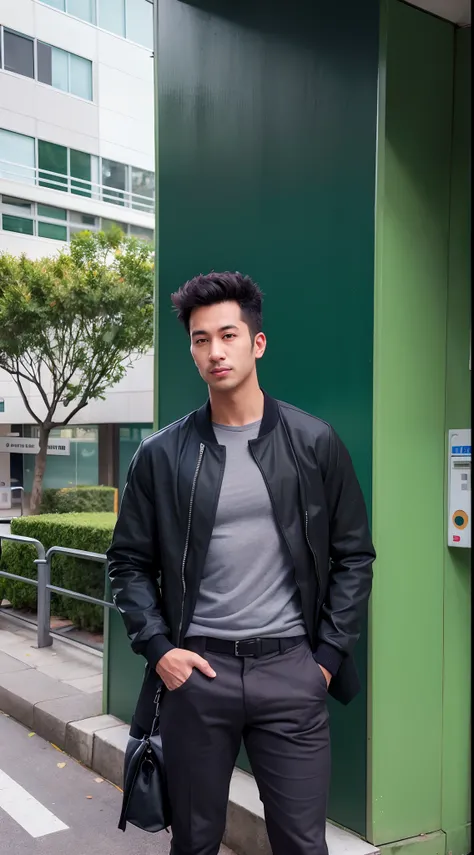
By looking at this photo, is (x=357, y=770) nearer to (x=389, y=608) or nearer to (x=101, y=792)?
(x=389, y=608)

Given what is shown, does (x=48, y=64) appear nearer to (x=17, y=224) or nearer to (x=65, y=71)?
(x=65, y=71)

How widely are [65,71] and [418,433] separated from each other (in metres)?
22.9

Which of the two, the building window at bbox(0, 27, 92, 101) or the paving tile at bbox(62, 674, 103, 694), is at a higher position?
the building window at bbox(0, 27, 92, 101)

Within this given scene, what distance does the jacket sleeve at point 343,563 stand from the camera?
233 cm

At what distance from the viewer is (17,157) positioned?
22.0 meters

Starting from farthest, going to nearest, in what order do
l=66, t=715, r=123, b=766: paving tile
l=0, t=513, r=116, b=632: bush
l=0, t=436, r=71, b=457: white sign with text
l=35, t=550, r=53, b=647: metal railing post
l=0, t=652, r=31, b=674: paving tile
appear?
1. l=0, t=436, r=71, b=457: white sign with text
2. l=0, t=513, r=116, b=632: bush
3. l=35, t=550, r=53, b=647: metal railing post
4. l=0, t=652, r=31, b=674: paving tile
5. l=66, t=715, r=123, b=766: paving tile

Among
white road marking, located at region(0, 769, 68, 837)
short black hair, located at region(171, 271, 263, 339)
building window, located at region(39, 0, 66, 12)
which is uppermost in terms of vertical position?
building window, located at region(39, 0, 66, 12)

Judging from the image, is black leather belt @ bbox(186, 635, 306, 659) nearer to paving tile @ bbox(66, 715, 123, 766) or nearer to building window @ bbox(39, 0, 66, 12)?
paving tile @ bbox(66, 715, 123, 766)

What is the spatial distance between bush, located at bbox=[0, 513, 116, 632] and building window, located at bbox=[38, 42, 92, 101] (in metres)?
17.7

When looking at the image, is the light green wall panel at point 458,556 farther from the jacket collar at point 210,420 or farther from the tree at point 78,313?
the tree at point 78,313

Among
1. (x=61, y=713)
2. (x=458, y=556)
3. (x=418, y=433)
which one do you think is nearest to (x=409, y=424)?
(x=418, y=433)

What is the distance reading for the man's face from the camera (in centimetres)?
231

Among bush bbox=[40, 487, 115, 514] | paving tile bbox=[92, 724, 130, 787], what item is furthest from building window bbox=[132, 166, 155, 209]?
paving tile bbox=[92, 724, 130, 787]

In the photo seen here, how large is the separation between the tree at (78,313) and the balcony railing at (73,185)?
6.05m
